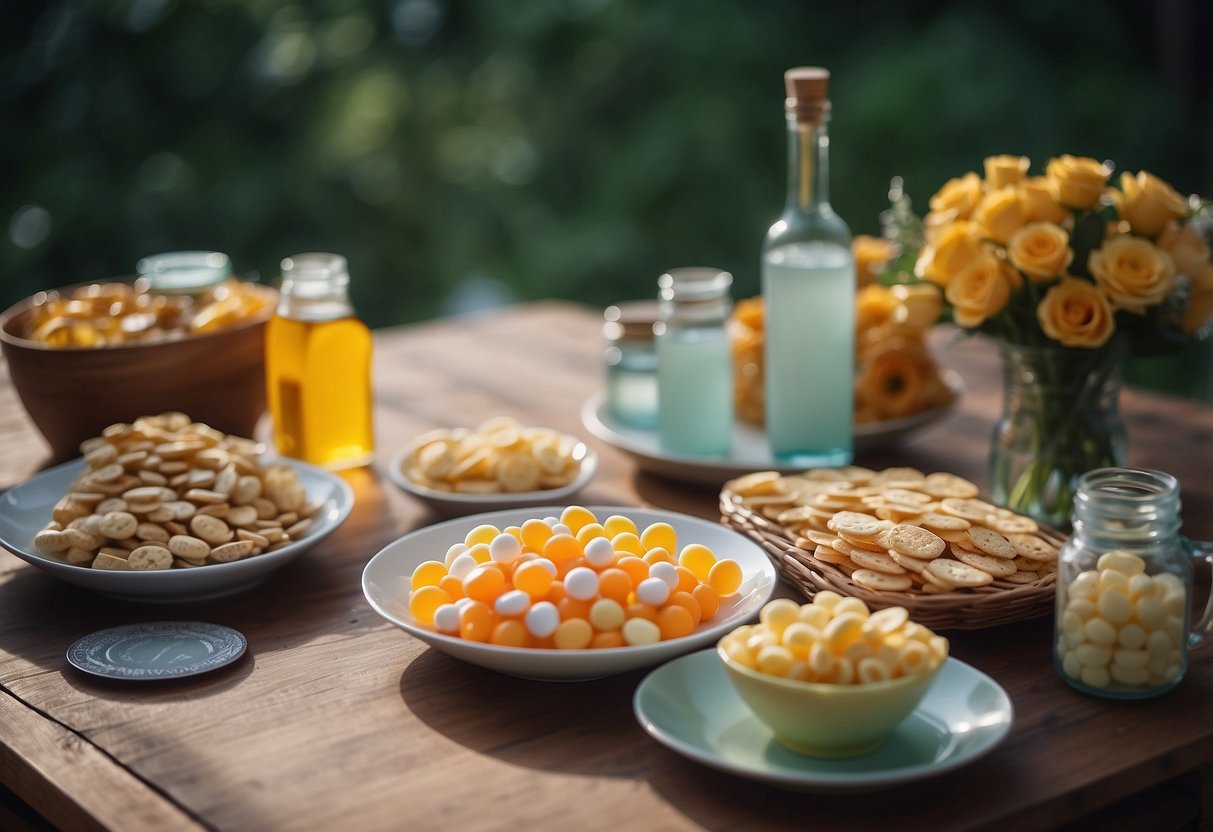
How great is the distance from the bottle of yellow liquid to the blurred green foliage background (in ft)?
8.43

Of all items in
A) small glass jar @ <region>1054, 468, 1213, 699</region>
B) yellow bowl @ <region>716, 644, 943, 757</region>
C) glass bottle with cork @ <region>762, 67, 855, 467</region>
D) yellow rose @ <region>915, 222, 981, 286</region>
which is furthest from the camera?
glass bottle with cork @ <region>762, 67, 855, 467</region>

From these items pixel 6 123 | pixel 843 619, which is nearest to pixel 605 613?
pixel 843 619

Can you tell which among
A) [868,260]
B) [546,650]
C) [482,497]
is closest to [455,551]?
[546,650]

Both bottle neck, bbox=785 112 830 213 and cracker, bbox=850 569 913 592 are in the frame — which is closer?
cracker, bbox=850 569 913 592

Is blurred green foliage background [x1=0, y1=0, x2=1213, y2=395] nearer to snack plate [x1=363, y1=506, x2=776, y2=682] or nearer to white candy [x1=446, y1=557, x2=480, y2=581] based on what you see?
snack plate [x1=363, y1=506, x2=776, y2=682]

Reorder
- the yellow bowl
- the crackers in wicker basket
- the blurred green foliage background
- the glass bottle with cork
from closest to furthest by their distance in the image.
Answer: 1. the yellow bowl
2. the crackers in wicker basket
3. the glass bottle with cork
4. the blurred green foliage background

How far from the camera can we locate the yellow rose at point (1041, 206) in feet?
4.22

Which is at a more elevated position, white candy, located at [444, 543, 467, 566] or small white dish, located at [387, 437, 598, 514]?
white candy, located at [444, 543, 467, 566]

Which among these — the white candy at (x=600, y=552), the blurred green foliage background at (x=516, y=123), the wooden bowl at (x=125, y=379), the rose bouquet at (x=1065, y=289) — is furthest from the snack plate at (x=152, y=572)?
the blurred green foliage background at (x=516, y=123)

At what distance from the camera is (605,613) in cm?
99

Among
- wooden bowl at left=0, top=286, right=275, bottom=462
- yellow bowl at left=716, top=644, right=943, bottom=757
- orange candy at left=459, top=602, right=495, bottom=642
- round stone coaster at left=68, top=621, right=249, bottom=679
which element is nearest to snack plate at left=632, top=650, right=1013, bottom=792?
yellow bowl at left=716, top=644, right=943, bottom=757

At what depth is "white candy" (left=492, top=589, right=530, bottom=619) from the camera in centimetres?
99

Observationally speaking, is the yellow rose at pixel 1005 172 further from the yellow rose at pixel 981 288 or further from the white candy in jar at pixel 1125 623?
the white candy in jar at pixel 1125 623

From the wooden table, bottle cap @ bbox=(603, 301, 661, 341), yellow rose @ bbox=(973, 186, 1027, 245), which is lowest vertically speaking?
the wooden table
